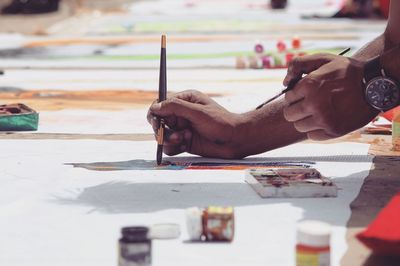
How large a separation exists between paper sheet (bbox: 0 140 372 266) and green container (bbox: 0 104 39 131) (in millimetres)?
263

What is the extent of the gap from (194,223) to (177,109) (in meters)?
0.77

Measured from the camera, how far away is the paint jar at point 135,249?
1.58 m

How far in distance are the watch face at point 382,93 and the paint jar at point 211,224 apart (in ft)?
1.65

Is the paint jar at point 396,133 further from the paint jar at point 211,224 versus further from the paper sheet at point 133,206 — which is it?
the paint jar at point 211,224

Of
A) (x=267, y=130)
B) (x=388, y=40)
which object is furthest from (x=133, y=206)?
(x=388, y=40)

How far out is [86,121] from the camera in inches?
135

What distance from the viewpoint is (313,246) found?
1.55 metres

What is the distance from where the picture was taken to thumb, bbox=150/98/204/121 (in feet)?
8.43

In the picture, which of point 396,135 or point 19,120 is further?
point 19,120

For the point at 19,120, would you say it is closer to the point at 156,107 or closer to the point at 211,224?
the point at 156,107

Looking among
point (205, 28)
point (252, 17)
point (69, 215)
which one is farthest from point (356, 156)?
point (252, 17)

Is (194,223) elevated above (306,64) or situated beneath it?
situated beneath

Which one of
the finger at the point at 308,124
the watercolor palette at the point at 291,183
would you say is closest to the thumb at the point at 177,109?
the watercolor palette at the point at 291,183

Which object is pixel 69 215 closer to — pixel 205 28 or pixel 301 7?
pixel 205 28
